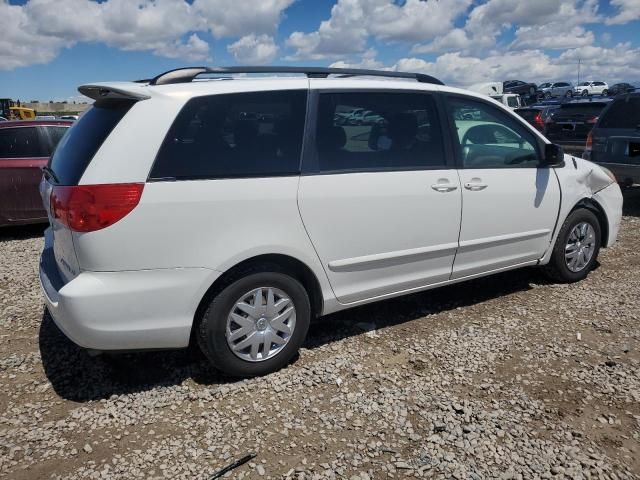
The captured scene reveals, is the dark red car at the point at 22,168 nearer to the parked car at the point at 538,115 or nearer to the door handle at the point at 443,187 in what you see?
the door handle at the point at 443,187

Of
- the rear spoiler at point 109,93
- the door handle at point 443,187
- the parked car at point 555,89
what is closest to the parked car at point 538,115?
the door handle at point 443,187

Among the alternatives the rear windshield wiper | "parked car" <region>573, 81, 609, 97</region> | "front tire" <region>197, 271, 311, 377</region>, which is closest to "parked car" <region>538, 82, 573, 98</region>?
"parked car" <region>573, 81, 609, 97</region>

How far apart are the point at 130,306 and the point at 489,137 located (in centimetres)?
309

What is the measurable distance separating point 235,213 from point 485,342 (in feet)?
6.81

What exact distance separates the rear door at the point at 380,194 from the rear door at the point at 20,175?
17.1 ft

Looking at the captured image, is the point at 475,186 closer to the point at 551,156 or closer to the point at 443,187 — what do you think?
the point at 443,187

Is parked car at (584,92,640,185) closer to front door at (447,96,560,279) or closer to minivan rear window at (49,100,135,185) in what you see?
front door at (447,96,560,279)

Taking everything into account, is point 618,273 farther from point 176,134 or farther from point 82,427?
point 82,427

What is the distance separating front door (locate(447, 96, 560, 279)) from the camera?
13.4 ft

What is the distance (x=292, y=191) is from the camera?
3.24 metres

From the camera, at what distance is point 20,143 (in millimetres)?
7215

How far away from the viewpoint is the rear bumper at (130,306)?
2.84m

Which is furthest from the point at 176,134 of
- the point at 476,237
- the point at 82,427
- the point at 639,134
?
the point at 639,134

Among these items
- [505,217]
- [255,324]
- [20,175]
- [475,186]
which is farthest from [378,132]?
[20,175]
